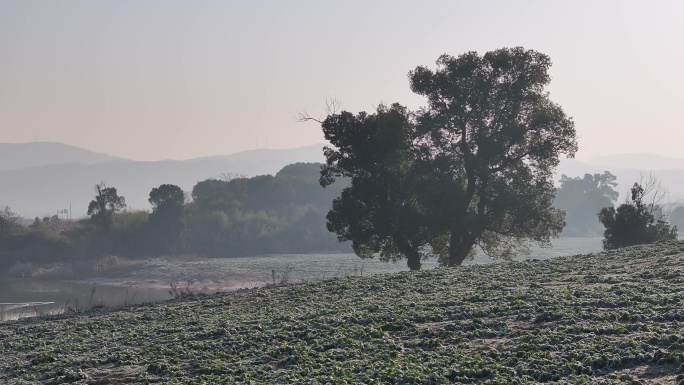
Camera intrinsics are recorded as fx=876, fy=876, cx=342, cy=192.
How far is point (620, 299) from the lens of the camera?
22.9 m

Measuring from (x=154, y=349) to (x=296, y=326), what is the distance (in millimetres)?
3905

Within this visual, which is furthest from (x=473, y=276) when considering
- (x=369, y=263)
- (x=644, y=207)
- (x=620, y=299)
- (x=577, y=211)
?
(x=577, y=211)

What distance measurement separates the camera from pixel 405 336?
21.7m

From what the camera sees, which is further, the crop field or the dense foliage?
the dense foliage

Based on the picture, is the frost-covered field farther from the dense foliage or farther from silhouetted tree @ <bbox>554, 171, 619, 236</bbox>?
silhouetted tree @ <bbox>554, 171, 619, 236</bbox>

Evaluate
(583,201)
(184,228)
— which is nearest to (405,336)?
(184,228)

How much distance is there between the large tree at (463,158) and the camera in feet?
160

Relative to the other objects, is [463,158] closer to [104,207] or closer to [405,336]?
[405,336]

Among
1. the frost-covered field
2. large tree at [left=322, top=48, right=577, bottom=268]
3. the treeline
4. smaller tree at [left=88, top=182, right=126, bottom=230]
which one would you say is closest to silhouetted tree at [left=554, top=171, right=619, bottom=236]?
the treeline

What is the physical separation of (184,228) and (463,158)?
240ft

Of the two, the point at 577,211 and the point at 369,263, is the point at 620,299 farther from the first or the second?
the point at 577,211

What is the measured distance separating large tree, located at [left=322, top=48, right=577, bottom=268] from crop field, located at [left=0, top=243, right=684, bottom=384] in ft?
50.8

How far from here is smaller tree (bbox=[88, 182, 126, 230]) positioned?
115375mm

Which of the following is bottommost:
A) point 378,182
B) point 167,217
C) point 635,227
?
point 635,227
